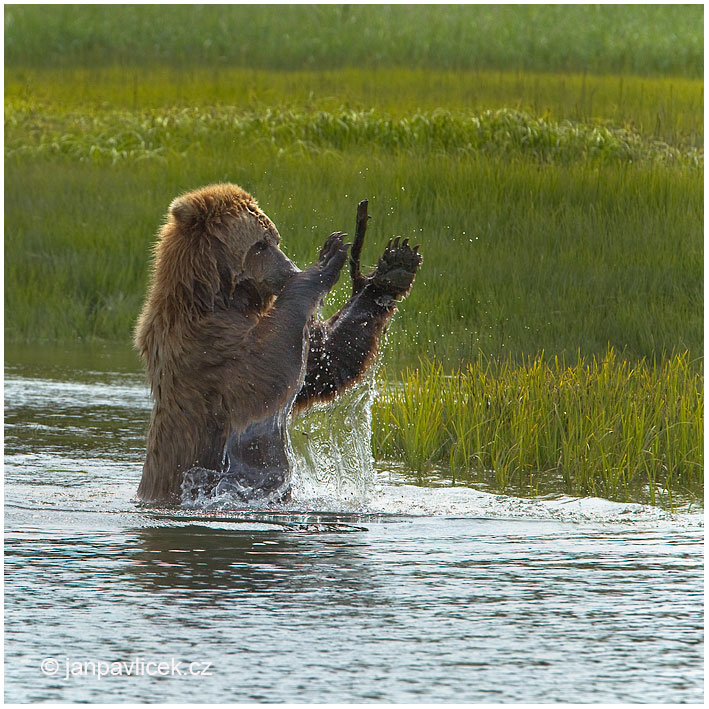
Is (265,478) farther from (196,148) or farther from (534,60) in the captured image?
(534,60)

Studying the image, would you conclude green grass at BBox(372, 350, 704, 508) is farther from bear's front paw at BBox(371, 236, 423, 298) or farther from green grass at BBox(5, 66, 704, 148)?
green grass at BBox(5, 66, 704, 148)

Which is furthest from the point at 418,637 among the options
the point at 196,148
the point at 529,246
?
the point at 196,148

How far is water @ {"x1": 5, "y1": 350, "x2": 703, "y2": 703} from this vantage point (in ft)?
14.6

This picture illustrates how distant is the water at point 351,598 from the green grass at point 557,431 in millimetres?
507

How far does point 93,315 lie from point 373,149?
15.1 ft

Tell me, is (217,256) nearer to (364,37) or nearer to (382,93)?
(382,93)

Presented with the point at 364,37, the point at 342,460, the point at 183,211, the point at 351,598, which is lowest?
the point at 351,598

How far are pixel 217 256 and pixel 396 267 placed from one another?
1.07 meters

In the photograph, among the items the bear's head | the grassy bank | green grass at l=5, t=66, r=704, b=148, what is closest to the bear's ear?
the bear's head

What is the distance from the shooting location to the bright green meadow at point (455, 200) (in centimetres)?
847

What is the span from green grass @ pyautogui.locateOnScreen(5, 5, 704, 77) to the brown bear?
15.4 m

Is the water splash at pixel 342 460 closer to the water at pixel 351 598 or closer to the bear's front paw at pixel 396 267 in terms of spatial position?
the water at pixel 351 598

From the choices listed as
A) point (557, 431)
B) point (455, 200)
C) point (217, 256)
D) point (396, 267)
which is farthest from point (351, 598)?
point (455, 200)

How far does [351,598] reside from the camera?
17.3 feet
